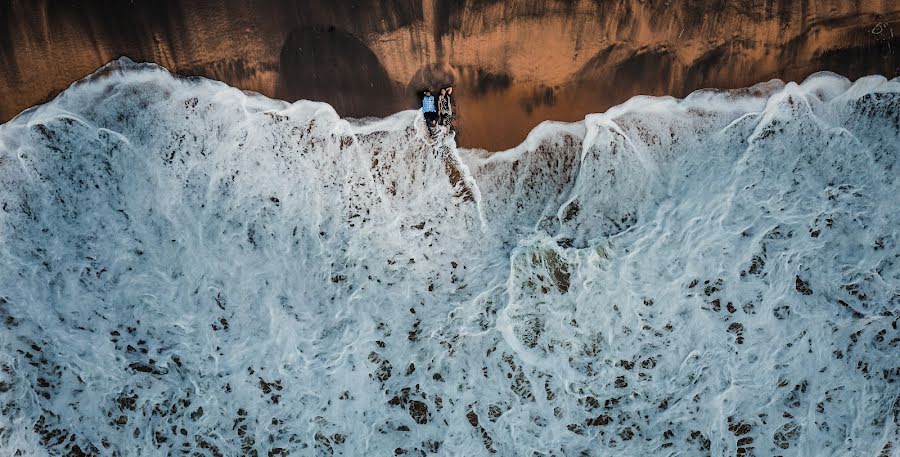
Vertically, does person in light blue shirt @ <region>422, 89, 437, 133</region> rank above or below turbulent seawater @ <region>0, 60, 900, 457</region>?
above

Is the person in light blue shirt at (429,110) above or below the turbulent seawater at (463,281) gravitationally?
above

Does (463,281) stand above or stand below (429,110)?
below

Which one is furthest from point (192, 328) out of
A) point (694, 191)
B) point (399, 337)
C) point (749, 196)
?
point (749, 196)

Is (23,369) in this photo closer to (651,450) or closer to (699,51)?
(651,450)

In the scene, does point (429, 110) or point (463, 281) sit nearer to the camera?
point (429, 110)
